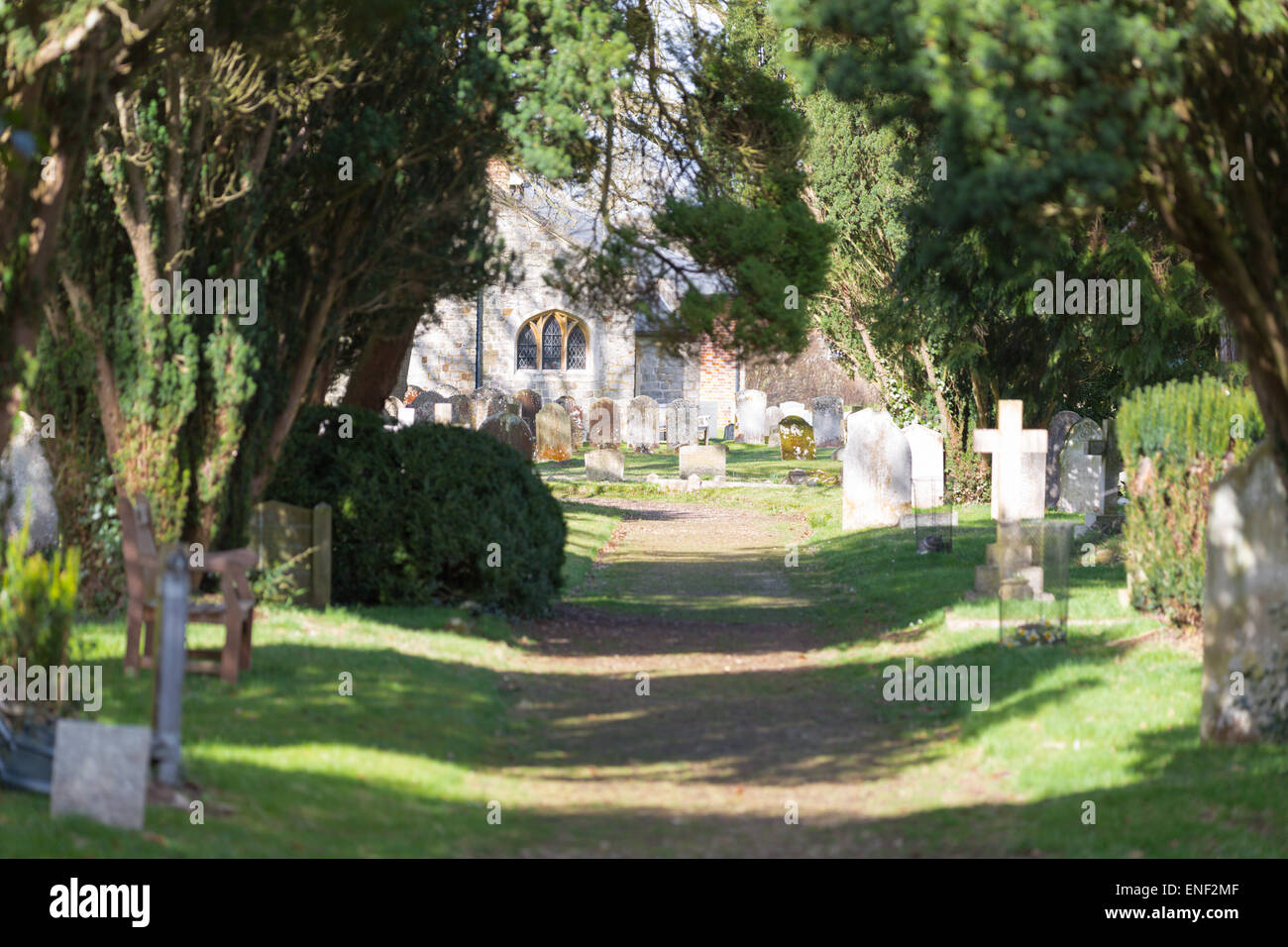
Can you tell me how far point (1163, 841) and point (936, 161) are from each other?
10.3 m

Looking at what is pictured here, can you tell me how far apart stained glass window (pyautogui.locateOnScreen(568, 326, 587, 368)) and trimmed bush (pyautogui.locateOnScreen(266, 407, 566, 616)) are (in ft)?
109

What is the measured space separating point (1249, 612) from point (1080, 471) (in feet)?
44.9

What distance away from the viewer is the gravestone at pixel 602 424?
4059 cm

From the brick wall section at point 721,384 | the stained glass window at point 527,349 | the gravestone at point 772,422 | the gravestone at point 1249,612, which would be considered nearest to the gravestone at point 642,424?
the gravestone at point 772,422

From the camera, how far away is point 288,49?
913 centimetres

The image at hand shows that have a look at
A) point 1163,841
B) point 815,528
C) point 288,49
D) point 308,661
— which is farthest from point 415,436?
point 815,528

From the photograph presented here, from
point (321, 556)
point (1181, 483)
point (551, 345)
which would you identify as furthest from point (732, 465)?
point (321, 556)

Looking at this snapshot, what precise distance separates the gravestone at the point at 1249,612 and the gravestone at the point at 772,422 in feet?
120

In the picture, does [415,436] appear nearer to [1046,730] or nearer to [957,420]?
[1046,730]

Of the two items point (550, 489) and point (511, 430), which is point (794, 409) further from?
point (550, 489)

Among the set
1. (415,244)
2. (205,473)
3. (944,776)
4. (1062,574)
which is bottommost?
(944,776)

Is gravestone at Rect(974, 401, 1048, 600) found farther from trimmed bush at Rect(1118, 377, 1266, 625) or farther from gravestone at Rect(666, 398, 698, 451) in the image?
gravestone at Rect(666, 398, 698, 451)

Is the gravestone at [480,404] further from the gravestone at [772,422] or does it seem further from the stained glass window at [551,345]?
the gravestone at [772,422]

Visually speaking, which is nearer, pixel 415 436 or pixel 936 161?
pixel 415 436
